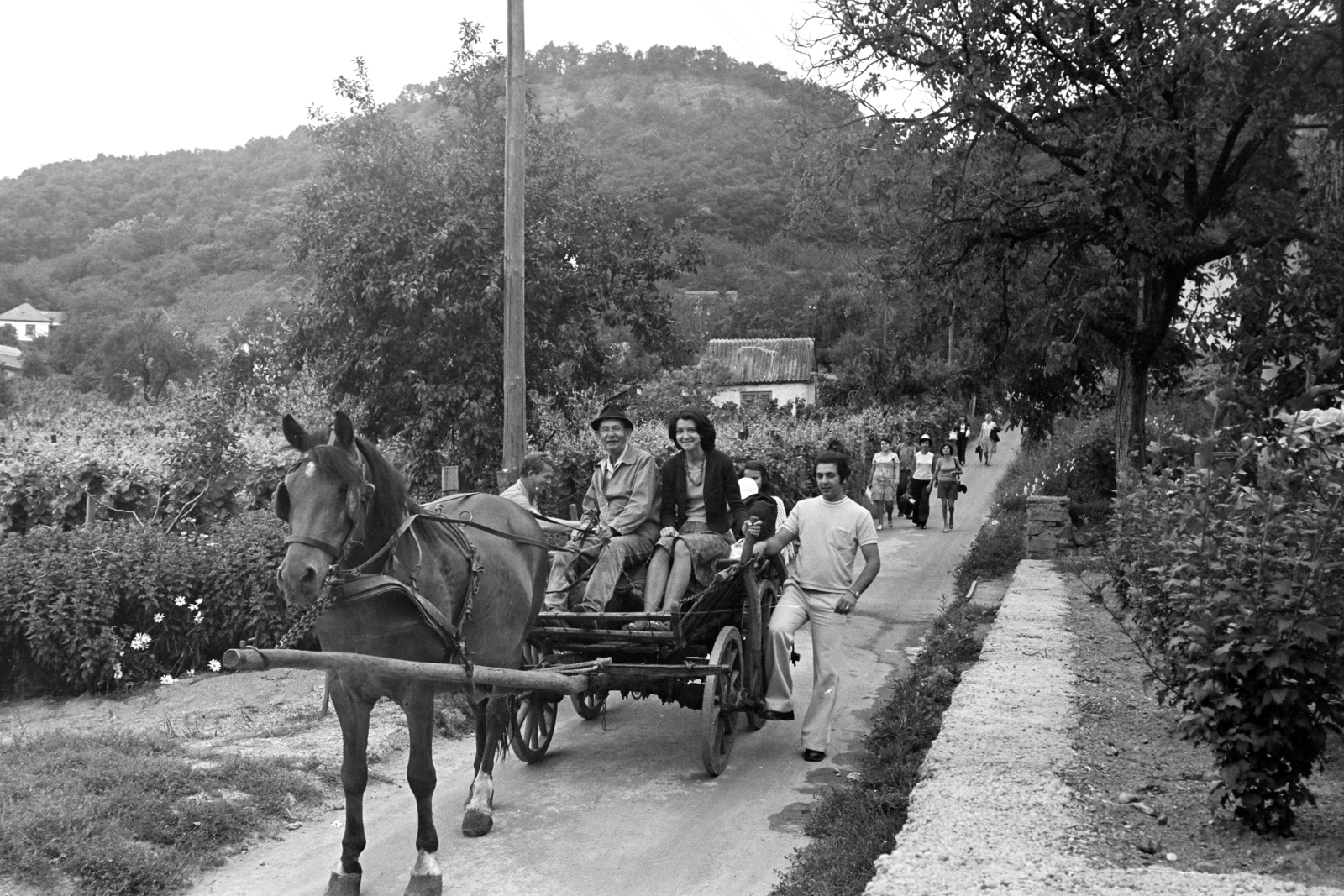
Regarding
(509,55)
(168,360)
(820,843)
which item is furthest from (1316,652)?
(168,360)

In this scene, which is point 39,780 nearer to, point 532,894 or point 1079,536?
point 532,894

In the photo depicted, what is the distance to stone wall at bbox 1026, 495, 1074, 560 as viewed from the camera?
15766 millimetres

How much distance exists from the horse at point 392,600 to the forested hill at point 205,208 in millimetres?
44751

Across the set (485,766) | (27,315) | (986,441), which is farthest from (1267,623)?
(27,315)

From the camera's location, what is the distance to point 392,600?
5.34 meters

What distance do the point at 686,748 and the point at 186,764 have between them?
3.27m

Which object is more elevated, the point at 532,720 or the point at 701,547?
the point at 701,547

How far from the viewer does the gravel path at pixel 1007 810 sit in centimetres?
414

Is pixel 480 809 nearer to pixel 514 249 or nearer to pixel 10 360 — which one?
pixel 514 249

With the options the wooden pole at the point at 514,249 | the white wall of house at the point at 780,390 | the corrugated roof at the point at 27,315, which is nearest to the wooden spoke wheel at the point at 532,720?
the wooden pole at the point at 514,249

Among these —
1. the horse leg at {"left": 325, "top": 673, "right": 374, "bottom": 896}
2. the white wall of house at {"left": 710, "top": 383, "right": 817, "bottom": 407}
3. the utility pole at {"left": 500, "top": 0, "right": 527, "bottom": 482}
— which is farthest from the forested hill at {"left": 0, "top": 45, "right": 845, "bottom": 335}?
the horse leg at {"left": 325, "top": 673, "right": 374, "bottom": 896}

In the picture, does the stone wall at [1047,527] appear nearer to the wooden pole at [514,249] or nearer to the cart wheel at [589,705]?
the wooden pole at [514,249]

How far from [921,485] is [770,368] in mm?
31080

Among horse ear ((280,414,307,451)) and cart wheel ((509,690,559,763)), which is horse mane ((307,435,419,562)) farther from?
cart wheel ((509,690,559,763))
